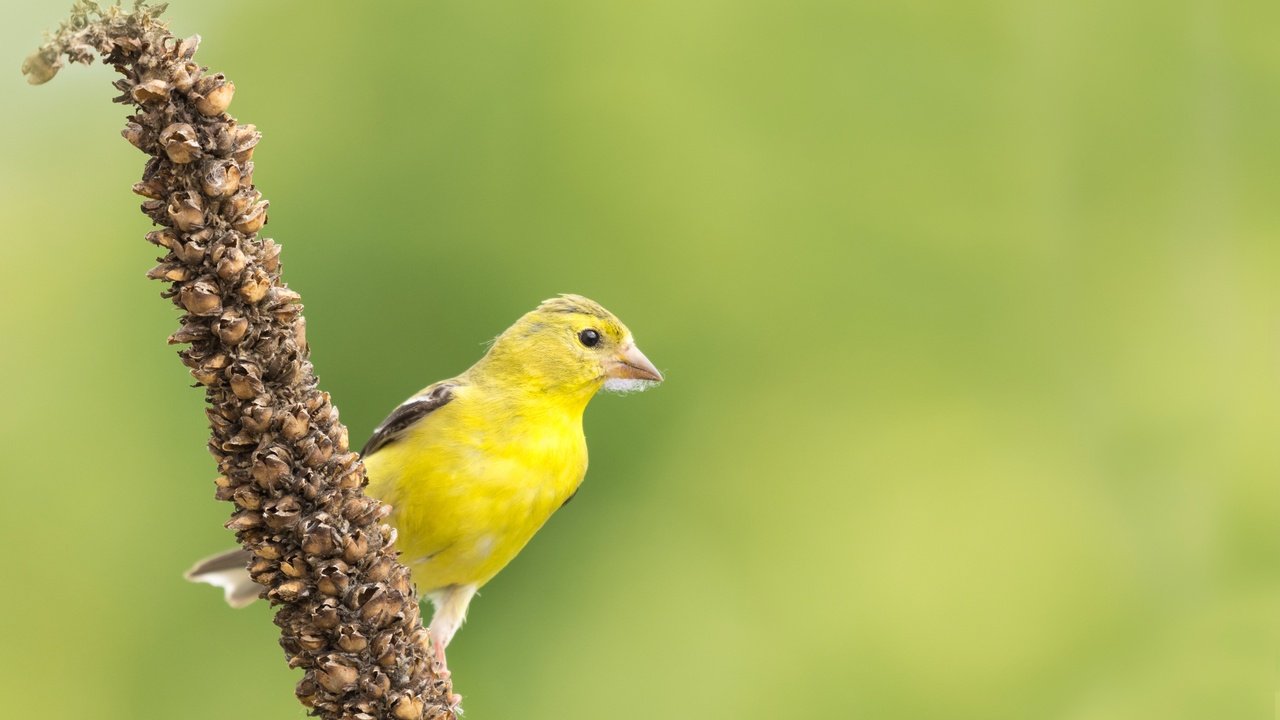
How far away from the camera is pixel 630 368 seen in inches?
189

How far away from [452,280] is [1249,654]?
4.81 metres

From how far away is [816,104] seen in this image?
25.2 ft

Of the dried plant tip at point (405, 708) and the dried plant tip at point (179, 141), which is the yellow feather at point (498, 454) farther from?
the dried plant tip at point (179, 141)

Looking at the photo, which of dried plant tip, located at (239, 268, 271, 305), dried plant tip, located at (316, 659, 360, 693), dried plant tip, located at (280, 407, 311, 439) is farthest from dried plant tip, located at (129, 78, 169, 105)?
dried plant tip, located at (316, 659, 360, 693)

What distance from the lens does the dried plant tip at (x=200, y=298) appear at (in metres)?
2.17

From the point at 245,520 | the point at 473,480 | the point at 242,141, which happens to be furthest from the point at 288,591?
the point at 473,480

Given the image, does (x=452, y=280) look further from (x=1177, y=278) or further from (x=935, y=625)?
(x=1177, y=278)

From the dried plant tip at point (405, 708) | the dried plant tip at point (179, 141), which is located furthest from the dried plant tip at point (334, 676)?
the dried plant tip at point (179, 141)

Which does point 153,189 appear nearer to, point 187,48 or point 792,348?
point 187,48

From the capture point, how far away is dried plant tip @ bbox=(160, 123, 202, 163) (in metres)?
2.04

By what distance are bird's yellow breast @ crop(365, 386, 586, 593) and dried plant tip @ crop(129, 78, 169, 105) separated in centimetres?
240

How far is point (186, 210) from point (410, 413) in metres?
2.57

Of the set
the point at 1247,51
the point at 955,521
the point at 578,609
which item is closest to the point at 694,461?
the point at 578,609

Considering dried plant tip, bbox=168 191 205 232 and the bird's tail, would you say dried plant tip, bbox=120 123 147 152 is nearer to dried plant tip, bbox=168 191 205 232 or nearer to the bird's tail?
dried plant tip, bbox=168 191 205 232
